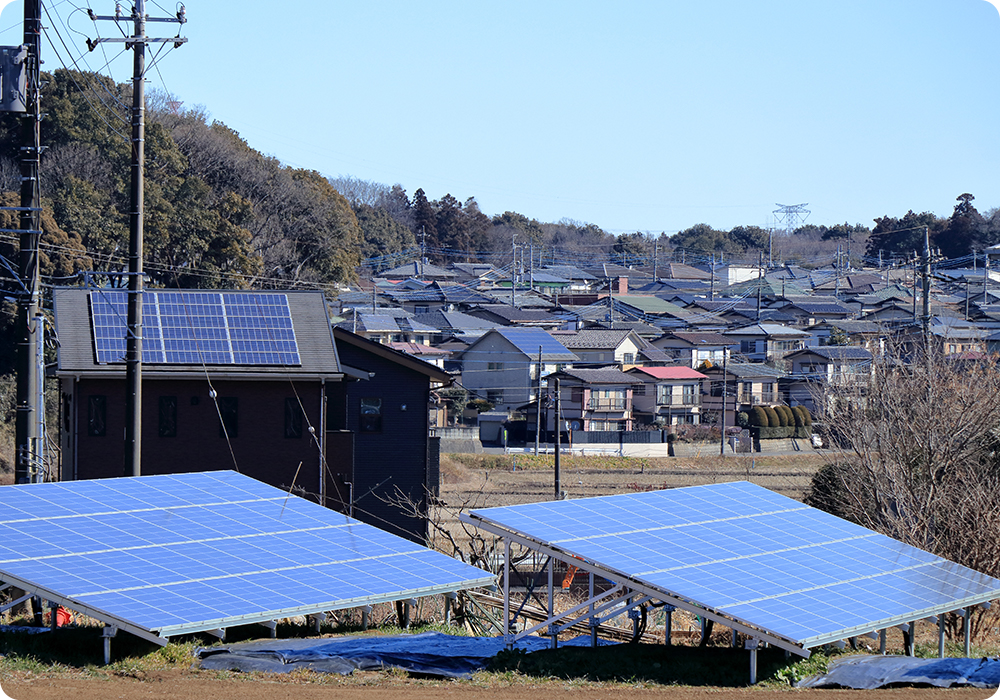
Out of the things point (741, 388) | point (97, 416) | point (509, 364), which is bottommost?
point (741, 388)

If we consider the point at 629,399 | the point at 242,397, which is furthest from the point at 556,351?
the point at 242,397

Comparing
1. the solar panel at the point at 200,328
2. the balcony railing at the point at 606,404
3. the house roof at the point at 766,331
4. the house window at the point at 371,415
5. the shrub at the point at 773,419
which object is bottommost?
the shrub at the point at 773,419

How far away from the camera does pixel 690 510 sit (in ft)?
45.6

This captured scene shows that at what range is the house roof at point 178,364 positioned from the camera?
20.1 m

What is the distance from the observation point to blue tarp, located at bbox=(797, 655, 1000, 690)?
32.6ft

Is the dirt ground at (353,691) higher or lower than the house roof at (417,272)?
lower

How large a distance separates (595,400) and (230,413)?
104 feet

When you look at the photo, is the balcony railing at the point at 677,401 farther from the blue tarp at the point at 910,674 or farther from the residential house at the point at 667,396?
the blue tarp at the point at 910,674

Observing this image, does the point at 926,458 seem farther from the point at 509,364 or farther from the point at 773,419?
the point at 509,364

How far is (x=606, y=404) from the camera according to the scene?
5134 cm

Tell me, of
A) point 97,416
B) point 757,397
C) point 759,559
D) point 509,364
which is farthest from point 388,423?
point 757,397

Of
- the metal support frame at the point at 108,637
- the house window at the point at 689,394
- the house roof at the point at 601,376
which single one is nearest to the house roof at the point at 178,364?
the metal support frame at the point at 108,637

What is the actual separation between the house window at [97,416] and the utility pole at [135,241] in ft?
18.6

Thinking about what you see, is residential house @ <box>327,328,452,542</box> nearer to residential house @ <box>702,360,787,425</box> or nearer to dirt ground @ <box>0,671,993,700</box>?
dirt ground @ <box>0,671,993,700</box>
